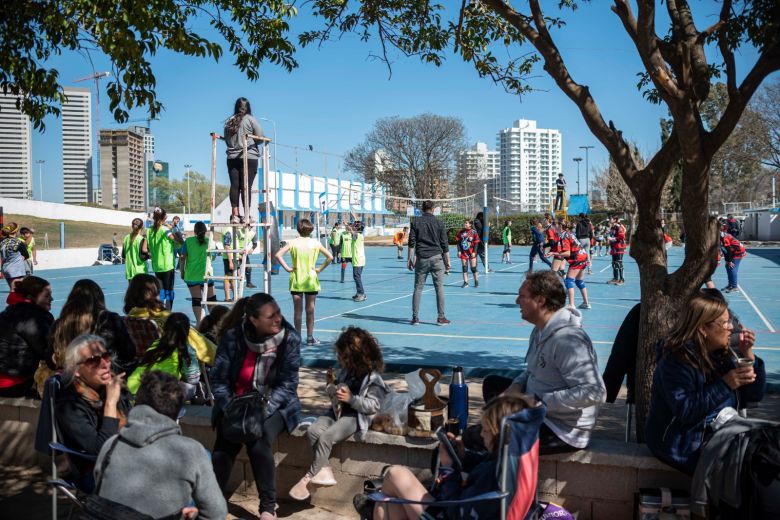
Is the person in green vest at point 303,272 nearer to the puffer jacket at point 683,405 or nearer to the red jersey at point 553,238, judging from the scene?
the red jersey at point 553,238

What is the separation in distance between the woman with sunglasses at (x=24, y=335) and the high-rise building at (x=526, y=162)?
454ft

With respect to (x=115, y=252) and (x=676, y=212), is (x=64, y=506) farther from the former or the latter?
(x=676, y=212)

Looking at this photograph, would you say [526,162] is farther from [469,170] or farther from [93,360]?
[93,360]

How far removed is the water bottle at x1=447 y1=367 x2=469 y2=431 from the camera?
16.6 ft

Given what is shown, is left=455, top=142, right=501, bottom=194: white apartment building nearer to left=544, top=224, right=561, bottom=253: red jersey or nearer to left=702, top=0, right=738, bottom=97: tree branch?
left=544, top=224, right=561, bottom=253: red jersey

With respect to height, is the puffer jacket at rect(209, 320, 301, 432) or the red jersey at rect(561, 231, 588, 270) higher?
the red jersey at rect(561, 231, 588, 270)

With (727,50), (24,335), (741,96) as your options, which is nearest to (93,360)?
(24,335)

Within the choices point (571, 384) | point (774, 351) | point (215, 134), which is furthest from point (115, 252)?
point (571, 384)

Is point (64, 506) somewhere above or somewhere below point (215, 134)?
below

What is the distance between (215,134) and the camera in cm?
979

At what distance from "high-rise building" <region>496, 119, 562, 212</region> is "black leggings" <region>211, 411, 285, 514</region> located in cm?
13905

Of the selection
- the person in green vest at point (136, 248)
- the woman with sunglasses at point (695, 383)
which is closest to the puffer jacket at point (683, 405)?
the woman with sunglasses at point (695, 383)

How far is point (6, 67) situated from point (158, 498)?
19.1ft

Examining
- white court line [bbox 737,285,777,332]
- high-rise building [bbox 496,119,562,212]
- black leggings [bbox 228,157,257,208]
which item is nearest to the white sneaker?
black leggings [bbox 228,157,257,208]
